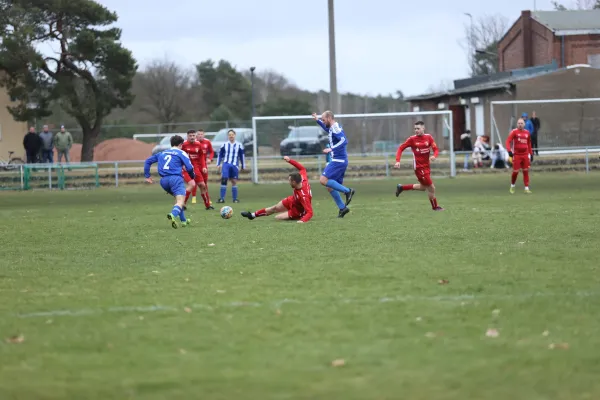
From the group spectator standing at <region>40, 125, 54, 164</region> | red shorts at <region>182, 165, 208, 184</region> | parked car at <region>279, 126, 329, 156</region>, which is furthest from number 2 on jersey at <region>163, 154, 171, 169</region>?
spectator standing at <region>40, 125, 54, 164</region>

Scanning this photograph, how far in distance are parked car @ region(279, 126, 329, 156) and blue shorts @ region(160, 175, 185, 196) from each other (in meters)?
18.8

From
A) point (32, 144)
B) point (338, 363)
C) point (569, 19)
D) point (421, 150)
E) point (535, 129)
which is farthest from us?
point (569, 19)

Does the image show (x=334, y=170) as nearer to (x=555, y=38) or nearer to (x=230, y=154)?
(x=230, y=154)

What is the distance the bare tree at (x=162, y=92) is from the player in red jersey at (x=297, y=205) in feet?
169

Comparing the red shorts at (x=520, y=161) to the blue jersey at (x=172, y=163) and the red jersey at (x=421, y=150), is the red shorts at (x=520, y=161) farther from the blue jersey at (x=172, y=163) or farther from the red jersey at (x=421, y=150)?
the blue jersey at (x=172, y=163)

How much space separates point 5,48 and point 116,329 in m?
33.9

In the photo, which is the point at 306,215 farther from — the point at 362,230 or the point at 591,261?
the point at 591,261

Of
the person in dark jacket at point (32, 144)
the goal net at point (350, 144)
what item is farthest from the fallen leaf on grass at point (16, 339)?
the person in dark jacket at point (32, 144)

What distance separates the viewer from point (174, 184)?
Answer: 54.4 ft

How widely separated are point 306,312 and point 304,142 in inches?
1095

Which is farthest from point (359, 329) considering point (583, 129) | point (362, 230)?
point (583, 129)

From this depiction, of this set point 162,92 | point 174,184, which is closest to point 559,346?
point 174,184

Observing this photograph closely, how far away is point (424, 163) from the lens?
61.7 ft

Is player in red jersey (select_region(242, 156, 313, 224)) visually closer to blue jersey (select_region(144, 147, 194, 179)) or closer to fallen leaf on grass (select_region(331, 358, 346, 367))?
Answer: blue jersey (select_region(144, 147, 194, 179))
